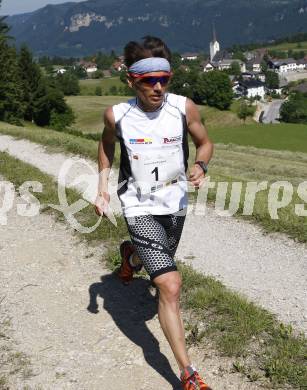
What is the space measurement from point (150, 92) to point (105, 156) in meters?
1.16

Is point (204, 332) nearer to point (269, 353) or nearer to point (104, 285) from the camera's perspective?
point (269, 353)

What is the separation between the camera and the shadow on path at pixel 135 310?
589 centimetres

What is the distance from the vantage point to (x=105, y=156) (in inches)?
234

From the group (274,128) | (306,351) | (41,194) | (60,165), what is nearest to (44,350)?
(306,351)

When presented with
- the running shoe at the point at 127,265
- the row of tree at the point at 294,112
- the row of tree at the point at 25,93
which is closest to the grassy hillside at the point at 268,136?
the row of tree at the point at 25,93

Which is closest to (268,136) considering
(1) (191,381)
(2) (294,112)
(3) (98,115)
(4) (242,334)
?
(3) (98,115)

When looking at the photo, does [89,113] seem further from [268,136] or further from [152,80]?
[152,80]

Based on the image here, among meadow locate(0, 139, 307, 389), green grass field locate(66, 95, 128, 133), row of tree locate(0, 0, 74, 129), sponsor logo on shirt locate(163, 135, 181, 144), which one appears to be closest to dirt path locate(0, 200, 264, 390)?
meadow locate(0, 139, 307, 389)

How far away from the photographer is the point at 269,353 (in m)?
5.50

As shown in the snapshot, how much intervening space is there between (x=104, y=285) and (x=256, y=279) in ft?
7.93

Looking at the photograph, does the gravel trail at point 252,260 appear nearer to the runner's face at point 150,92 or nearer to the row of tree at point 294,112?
the runner's face at point 150,92

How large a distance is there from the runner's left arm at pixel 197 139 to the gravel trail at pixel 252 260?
2453 millimetres

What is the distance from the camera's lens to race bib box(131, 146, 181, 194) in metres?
5.36

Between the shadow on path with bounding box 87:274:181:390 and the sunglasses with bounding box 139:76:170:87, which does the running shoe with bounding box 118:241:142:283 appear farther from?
the sunglasses with bounding box 139:76:170:87
